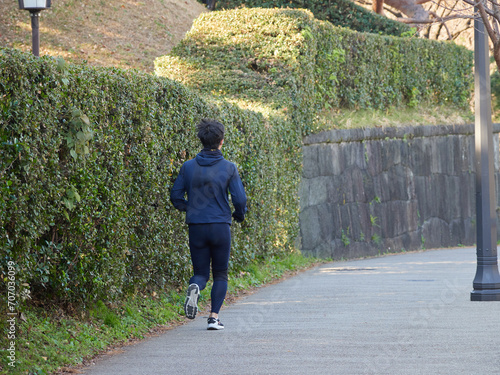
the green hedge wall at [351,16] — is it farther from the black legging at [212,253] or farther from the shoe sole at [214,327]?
the shoe sole at [214,327]

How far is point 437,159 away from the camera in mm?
19328

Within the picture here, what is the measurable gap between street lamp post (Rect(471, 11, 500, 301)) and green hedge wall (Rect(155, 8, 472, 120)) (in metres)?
5.55

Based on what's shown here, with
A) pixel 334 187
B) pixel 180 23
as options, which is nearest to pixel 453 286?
pixel 334 187

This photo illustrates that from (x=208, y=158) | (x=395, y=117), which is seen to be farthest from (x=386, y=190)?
(x=208, y=158)

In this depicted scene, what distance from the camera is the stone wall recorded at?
15.8 metres

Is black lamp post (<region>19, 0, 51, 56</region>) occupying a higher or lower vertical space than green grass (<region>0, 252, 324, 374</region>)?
higher

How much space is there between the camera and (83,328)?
242 inches

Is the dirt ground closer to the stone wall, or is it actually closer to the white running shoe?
the stone wall

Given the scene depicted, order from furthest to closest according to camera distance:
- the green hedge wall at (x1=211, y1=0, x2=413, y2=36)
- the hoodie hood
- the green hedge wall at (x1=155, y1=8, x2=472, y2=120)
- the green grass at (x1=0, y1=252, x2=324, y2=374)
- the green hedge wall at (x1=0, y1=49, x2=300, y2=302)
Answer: the green hedge wall at (x1=211, y1=0, x2=413, y2=36) → the green hedge wall at (x1=155, y1=8, x2=472, y2=120) → the hoodie hood → the green grass at (x1=0, y1=252, x2=324, y2=374) → the green hedge wall at (x1=0, y1=49, x2=300, y2=302)

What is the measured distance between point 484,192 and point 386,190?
866 centimetres

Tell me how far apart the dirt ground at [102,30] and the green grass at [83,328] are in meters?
15.3

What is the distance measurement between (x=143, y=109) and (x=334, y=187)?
9.30m

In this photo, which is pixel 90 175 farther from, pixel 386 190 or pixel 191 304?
pixel 386 190

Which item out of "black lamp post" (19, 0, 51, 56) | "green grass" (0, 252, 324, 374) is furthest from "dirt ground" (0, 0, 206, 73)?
"green grass" (0, 252, 324, 374)
